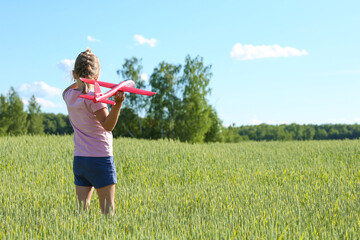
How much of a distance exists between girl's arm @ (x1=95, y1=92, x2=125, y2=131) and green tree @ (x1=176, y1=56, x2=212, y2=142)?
32.1 meters

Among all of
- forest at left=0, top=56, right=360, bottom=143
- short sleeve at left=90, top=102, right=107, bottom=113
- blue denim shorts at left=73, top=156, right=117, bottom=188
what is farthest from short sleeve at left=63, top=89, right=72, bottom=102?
forest at left=0, top=56, right=360, bottom=143

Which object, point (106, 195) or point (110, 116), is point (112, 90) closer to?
point (110, 116)

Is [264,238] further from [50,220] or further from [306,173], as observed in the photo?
[306,173]

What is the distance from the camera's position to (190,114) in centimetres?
3631

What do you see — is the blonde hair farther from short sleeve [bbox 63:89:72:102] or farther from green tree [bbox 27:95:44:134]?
green tree [bbox 27:95:44:134]

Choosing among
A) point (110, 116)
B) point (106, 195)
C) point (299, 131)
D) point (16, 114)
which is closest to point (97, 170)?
point (106, 195)

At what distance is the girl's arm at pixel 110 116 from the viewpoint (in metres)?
2.96

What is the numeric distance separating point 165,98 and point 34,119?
27.6 meters

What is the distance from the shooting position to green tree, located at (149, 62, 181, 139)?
130 feet

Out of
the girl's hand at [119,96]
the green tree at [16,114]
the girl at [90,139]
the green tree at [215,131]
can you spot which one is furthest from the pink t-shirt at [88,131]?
the green tree at [16,114]

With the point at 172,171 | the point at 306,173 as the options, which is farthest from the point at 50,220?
the point at 306,173

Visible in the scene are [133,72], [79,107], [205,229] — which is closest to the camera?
[205,229]

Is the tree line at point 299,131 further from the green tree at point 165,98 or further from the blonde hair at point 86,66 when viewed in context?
the blonde hair at point 86,66

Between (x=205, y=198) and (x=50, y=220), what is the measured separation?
226 cm
